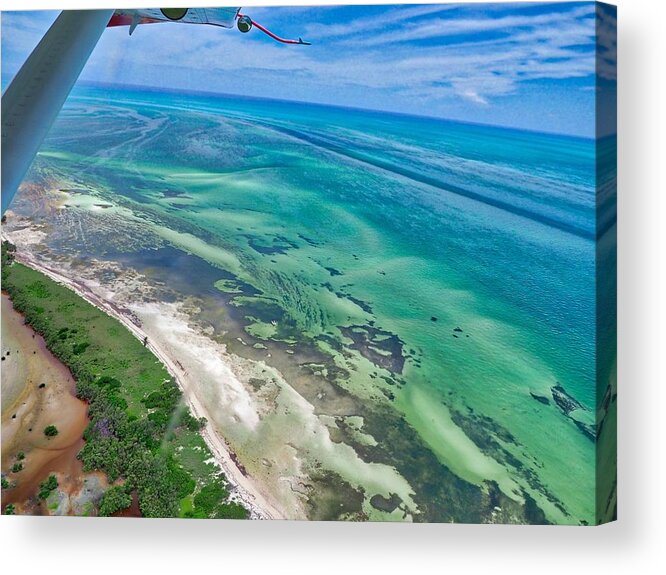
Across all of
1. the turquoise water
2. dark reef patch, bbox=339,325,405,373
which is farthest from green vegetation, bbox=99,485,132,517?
dark reef patch, bbox=339,325,405,373

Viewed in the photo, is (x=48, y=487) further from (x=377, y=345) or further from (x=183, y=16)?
(x=183, y=16)

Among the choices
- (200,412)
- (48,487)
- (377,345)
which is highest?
(377,345)

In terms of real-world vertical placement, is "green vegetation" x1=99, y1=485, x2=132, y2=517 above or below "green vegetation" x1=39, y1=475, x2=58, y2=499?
below

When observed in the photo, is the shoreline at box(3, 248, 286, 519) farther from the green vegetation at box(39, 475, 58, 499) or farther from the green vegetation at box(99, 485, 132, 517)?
the green vegetation at box(39, 475, 58, 499)

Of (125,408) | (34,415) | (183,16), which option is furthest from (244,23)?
(34,415)

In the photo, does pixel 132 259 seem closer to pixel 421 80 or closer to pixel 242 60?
pixel 242 60
